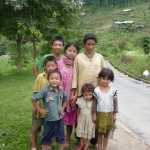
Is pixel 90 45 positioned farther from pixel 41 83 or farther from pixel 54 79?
pixel 41 83

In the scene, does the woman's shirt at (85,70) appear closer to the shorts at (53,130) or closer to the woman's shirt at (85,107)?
the woman's shirt at (85,107)

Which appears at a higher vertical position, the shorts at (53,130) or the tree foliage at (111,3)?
the tree foliage at (111,3)

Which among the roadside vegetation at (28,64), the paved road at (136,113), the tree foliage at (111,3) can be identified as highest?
the tree foliage at (111,3)

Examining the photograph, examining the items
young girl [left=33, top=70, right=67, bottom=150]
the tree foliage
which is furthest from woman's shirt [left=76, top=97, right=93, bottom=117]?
the tree foliage

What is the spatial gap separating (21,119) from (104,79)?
2.70m

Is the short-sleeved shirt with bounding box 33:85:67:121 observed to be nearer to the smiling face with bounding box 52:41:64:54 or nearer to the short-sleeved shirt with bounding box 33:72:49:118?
the short-sleeved shirt with bounding box 33:72:49:118

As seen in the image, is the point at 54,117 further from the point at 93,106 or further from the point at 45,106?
the point at 93,106

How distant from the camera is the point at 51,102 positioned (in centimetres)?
446

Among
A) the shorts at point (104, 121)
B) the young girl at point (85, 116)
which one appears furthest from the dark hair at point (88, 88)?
the shorts at point (104, 121)

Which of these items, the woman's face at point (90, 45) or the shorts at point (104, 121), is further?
the woman's face at point (90, 45)

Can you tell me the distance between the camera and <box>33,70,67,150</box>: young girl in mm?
→ 4422

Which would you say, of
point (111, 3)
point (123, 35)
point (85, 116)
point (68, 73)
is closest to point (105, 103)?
point (85, 116)

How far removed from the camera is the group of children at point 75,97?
4.49 m

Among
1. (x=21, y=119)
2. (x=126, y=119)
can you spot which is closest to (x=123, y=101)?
(x=126, y=119)
